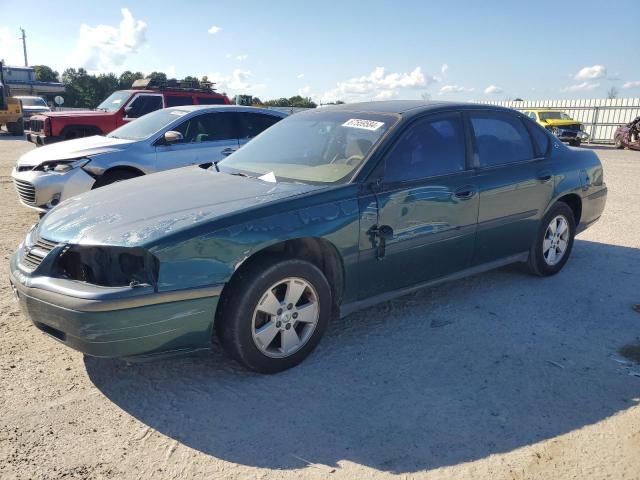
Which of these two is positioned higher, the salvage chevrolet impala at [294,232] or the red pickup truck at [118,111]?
the red pickup truck at [118,111]

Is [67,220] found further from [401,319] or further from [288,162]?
[401,319]

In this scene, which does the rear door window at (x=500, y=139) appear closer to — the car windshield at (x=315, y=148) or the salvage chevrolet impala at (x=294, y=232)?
the salvage chevrolet impala at (x=294, y=232)

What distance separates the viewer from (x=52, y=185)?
248 inches

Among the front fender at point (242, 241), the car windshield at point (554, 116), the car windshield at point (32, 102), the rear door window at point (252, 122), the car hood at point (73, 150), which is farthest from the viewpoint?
the car windshield at point (32, 102)

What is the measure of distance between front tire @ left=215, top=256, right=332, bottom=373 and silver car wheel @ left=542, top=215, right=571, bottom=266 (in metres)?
2.60

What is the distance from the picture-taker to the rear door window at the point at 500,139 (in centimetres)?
429

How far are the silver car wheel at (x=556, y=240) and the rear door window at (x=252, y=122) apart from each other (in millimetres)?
4647

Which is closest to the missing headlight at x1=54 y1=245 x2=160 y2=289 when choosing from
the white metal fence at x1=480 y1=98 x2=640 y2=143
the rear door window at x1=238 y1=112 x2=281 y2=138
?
the rear door window at x1=238 y1=112 x2=281 y2=138

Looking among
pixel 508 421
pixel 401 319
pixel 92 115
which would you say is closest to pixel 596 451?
pixel 508 421

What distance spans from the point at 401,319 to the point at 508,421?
138cm

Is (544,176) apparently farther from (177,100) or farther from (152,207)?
(177,100)

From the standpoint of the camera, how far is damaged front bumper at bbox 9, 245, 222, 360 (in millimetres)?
2643

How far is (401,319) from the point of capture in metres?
4.05

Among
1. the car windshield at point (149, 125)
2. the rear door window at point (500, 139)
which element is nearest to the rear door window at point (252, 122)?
the car windshield at point (149, 125)
